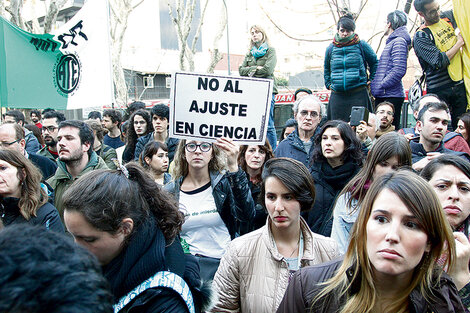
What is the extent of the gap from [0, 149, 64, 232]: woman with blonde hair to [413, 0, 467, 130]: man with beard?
16.7 ft

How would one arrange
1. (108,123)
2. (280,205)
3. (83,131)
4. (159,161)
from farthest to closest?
(108,123) < (159,161) < (83,131) < (280,205)

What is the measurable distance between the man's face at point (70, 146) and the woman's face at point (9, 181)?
1.14m

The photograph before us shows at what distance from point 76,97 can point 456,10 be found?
547 centimetres

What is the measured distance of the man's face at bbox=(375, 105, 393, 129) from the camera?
6305 mm

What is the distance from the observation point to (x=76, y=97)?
6379mm

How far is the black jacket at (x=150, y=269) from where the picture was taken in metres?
1.68

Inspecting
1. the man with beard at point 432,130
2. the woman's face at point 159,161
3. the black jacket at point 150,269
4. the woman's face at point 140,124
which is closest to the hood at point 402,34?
the man with beard at point 432,130

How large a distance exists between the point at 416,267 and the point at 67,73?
599 cm

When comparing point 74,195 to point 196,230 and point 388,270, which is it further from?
point 196,230

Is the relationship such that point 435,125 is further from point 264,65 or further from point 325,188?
point 264,65

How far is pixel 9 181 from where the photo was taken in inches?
137

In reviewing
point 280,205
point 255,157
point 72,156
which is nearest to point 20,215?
point 72,156

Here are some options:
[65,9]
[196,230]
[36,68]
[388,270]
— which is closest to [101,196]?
[388,270]

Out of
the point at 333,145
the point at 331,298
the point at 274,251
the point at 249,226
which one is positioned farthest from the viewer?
the point at 333,145
